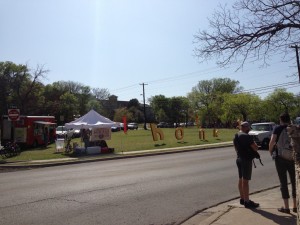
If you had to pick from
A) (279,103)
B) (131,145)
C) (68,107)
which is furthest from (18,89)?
(279,103)

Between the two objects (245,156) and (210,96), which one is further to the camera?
(210,96)

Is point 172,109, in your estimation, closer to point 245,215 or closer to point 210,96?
point 210,96

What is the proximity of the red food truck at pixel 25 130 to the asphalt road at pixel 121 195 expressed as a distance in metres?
18.2

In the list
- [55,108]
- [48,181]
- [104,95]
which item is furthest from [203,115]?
[48,181]

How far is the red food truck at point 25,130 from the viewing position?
3166cm

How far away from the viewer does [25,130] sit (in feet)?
106

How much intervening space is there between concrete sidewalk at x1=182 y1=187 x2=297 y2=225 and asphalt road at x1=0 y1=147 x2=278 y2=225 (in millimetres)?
390

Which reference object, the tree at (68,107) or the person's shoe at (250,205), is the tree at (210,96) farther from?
the person's shoe at (250,205)

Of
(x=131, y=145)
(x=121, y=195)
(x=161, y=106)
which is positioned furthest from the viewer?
(x=161, y=106)

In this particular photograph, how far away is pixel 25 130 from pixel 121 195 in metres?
24.1

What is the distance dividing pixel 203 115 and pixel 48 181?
365 ft

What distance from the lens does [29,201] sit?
9.71 meters

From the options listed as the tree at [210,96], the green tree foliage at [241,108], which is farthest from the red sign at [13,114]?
the tree at [210,96]

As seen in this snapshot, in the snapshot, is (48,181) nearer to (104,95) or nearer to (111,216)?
(111,216)
